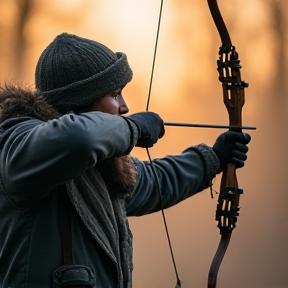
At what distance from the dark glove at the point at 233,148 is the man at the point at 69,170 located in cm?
24

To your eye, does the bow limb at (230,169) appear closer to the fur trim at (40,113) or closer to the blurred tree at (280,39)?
the fur trim at (40,113)

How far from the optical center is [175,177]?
A: 1.56m

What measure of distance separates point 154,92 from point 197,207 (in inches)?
18.5

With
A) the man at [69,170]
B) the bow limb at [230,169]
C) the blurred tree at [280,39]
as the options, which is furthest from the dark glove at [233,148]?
the blurred tree at [280,39]

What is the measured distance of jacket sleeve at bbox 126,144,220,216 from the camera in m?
1.53

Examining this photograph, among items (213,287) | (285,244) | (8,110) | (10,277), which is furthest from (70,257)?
(285,244)

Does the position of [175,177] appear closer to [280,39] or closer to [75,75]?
[75,75]

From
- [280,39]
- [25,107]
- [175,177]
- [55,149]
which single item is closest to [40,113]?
[25,107]

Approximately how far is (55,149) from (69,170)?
0.15 feet

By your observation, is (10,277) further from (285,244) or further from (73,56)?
(285,244)

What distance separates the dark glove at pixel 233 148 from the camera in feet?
4.96

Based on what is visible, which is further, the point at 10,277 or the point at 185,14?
the point at 185,14

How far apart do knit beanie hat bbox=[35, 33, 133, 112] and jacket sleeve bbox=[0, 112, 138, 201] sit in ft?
0.42

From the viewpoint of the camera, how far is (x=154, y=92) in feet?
8.23
